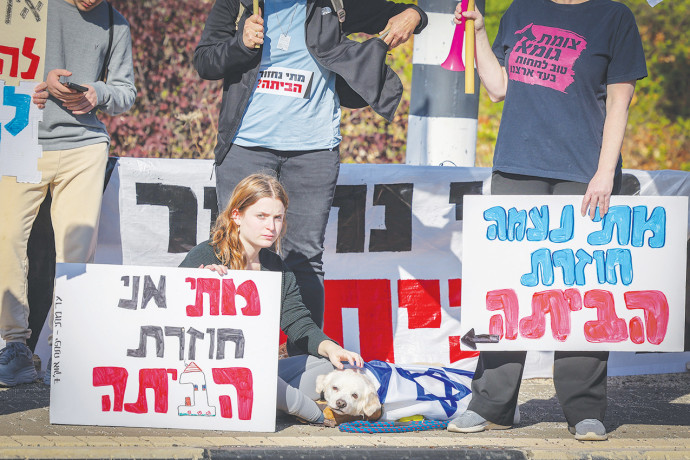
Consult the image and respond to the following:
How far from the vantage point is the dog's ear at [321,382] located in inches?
163

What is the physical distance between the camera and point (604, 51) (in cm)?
388

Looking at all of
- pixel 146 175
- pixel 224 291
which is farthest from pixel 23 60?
pixel 224 291

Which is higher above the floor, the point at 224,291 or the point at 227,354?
the point at 224,291

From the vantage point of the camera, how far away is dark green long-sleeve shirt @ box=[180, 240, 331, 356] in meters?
4.23

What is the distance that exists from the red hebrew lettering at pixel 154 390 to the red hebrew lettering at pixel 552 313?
151 centimetres

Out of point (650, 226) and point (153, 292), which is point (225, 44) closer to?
point (153, 292)

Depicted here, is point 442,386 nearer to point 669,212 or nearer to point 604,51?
point 669,212

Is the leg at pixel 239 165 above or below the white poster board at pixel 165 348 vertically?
above

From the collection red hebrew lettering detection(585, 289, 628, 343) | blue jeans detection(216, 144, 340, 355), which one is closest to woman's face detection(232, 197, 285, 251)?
blue jeans detection(216, 144, 340, 355)

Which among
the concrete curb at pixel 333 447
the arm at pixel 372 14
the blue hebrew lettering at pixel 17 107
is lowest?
the concrete curb at pixel 333 447

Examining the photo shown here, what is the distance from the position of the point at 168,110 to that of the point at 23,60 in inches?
179

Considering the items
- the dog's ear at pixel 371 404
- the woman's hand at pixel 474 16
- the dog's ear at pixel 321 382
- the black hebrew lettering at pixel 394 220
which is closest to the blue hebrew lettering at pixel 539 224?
the woman's hand at pixel 474 16

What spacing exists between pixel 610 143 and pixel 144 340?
2.08 m

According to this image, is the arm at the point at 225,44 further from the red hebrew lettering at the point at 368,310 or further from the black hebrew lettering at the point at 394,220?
the red hebrew lettering at the point at 368,310
